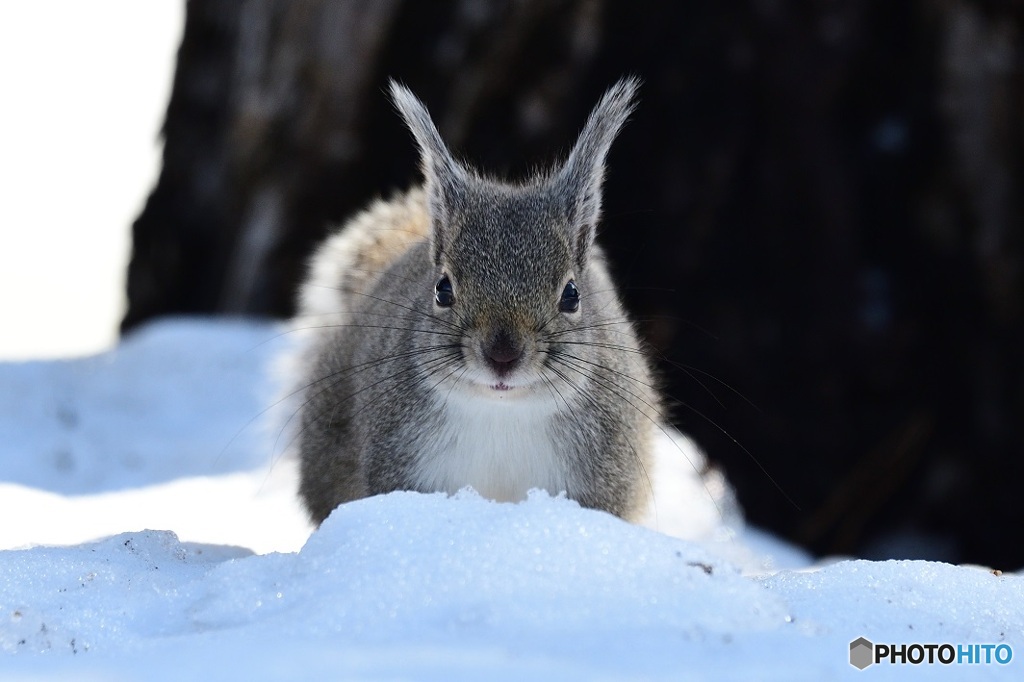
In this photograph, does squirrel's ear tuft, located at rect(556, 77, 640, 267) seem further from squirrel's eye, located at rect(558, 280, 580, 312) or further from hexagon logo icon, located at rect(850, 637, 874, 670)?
hexagon logo icon, located at rect(850, 637, 874, 670)

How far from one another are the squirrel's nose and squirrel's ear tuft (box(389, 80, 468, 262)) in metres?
0.61

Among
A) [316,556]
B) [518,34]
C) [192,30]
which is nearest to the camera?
[316,556]

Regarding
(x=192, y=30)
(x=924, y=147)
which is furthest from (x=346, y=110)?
(x=924, y=147)

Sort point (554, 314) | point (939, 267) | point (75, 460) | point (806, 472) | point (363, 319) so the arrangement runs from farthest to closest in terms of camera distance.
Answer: point (806, 472) < point (939, 267) < point (75, 460) < point (363, 319) < point (554, 314)

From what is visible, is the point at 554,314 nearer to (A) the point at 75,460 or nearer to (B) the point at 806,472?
(A) the point at 75,460

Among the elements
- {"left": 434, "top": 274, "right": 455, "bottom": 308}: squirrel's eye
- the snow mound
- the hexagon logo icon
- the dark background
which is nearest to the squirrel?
{"left": 434, "top": 274, "right": 455, "bottom": 308}: squirrel's eye

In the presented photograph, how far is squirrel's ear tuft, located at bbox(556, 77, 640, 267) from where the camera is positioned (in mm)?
3930

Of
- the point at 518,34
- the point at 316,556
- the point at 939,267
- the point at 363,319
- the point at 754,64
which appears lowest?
the point at 316,556

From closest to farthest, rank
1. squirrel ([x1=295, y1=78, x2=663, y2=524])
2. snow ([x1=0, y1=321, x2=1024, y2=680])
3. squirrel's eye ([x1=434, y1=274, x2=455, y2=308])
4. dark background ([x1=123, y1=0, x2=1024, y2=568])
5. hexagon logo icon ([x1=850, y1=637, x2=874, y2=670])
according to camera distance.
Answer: snow ([x1=0, y1=321, x2=1024, y2=680]), hexagon logo icon ([x1=850, y1=637, x2=874, y2=670]), squirrel ([x1=295, y1=78, x2=663, y2=524]), squirrel's eye ([x1=434, y1=274, x2=455, y2=308]), dark background ([x1=123, y1=0, x2=1024, y2=568])

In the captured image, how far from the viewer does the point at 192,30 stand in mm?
8609

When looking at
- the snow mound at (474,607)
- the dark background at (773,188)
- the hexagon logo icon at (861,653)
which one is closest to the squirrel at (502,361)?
the snow mound at (474,607)

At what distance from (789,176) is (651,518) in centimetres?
342

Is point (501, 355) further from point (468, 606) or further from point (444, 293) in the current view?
point (468, 606)

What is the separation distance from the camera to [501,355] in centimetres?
340
